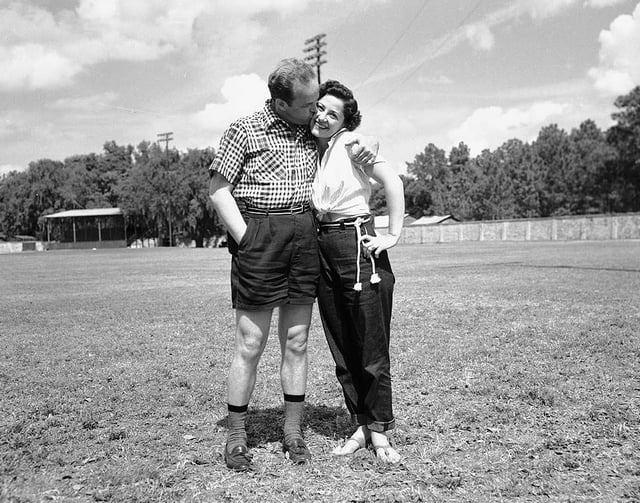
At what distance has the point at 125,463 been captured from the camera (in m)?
3.32

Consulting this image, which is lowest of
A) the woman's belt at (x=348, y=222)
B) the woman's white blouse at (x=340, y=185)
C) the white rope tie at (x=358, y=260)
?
the white rope tie at (x=358, y=260)

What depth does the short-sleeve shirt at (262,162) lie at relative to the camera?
3299 millimetres

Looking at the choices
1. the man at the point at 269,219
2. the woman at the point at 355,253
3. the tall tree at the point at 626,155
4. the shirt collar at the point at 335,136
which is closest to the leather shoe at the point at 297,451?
the man at the point at 269,219

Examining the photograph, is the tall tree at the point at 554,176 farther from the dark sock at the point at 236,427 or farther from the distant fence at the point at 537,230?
the dark sock at the point at 236,427

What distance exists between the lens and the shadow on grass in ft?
12.6

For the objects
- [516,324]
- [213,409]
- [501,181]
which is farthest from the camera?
[501,181]

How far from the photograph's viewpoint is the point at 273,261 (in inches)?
130

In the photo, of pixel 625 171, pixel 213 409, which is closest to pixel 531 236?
pixel 625 171

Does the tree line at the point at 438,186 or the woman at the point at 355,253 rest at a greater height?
the tree line at the point at 438,186

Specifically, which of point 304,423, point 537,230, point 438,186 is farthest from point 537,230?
point 304,423

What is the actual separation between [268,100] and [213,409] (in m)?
2.31

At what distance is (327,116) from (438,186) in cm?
9728

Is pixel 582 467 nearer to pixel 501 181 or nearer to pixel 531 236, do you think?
pixel 531 236

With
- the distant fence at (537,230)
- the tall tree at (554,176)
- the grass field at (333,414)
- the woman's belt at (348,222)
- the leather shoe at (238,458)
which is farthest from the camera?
the tall tree at (554,176)
